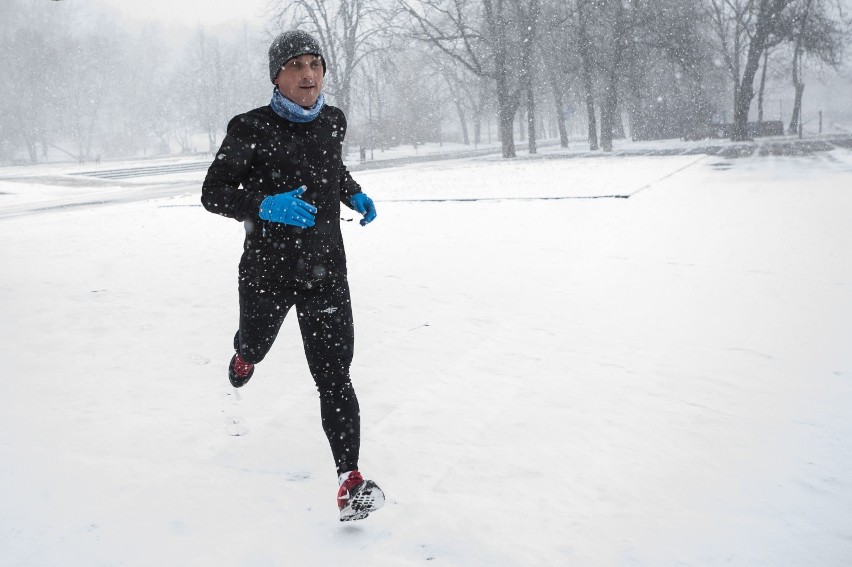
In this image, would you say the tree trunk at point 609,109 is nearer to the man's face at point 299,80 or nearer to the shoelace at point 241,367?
the shoelace at point 241,367

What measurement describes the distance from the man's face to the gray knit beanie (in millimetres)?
20

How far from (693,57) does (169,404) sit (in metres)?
31.4

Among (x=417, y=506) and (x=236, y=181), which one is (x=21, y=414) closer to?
(x=236, y=181)

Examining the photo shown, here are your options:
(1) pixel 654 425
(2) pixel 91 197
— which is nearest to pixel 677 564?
(1) pixel 654 425

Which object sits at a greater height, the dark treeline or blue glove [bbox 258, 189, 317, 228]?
the dark treeline

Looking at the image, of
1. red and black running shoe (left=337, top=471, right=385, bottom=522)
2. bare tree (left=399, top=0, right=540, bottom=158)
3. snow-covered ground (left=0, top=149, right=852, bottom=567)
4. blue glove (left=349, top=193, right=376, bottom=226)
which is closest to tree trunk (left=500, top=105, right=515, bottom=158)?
bare tree (left=399, top=0, right=540, bottom=158)

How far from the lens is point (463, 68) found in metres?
52.8

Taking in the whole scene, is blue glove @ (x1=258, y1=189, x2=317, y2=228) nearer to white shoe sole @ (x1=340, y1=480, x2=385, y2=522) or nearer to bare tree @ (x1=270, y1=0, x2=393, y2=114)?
white shoe sole @ (x1=340, y1=480, x2=385, y2=522)

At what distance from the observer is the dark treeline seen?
3238cm

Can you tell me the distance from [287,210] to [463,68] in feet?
173

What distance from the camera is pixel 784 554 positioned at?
2.42 meters

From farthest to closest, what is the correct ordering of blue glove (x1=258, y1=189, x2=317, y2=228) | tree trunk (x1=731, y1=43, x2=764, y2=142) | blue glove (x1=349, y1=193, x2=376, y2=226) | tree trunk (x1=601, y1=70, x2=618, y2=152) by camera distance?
tree trunk (x1=731, y1=43, x2=764, y2=142), tree trunk (x1=601, y1=70, x2=618, y2=152), blue glove (x1=349, y1=193, x2=376, y2=226), blue glove (x1=258, y1=189, x2=317, y2=228)

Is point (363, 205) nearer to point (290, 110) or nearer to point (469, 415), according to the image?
point (290, 110)

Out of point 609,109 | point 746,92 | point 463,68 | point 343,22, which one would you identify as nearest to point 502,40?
point 609,109
